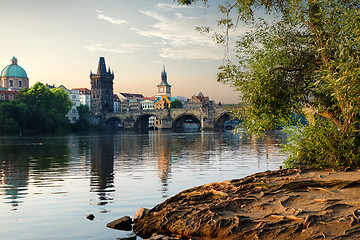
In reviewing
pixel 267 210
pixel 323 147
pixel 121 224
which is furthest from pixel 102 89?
pixel 267 210

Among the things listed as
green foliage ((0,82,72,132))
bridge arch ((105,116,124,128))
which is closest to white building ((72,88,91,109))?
bridge arch ((105,116,124,128))

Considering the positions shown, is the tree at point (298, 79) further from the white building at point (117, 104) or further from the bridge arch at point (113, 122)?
the white building at point (117, 104)

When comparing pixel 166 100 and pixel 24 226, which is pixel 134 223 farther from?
pixel 166 100

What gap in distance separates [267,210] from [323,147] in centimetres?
419

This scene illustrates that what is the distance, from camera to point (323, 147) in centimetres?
1187

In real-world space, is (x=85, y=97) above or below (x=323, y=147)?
above

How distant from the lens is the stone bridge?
383 ft

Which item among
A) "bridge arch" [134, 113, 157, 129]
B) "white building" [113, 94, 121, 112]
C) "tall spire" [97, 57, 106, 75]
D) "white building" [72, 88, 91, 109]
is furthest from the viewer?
"white building" [113, 94, 121, 112]

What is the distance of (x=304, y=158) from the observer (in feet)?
40.7

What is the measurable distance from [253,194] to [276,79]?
187 inches

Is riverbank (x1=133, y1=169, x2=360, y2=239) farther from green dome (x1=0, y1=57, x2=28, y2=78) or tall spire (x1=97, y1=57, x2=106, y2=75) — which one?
tall spire (x1=97, y1=57, x2=106, y2=75)

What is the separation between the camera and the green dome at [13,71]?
488ft

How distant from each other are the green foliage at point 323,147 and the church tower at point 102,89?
14598cm

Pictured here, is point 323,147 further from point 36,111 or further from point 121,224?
point 36,111
